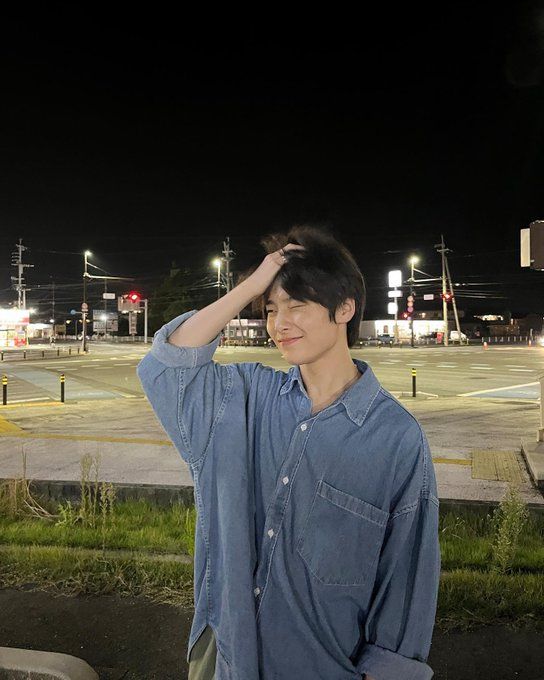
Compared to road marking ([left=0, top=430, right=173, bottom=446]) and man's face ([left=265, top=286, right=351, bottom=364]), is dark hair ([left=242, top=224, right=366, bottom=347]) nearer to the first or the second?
man's face ([left=265, top=286, right=351, bottom=364])

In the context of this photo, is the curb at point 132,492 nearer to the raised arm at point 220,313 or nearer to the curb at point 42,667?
the curb at point 42,667

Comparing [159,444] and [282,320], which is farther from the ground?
[282,320]

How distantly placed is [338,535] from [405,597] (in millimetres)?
262

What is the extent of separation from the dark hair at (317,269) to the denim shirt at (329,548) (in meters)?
0.30

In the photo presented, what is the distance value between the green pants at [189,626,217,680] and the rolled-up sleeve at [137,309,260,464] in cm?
53

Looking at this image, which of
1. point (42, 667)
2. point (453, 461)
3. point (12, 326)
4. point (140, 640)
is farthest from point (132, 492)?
point (12, 326)

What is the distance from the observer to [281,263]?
66.5 inches

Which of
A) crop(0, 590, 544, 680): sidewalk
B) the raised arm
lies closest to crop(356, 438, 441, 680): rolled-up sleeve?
the raised arm

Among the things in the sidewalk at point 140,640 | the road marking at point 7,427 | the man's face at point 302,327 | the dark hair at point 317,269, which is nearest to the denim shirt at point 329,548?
the man's face at point 302,327

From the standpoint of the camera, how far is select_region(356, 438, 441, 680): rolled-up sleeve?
150 cm

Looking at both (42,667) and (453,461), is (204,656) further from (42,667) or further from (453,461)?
(453,461)

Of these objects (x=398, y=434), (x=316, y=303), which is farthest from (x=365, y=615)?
(x=316, y=303)

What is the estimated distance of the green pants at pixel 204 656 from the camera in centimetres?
165

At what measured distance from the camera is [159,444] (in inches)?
362
